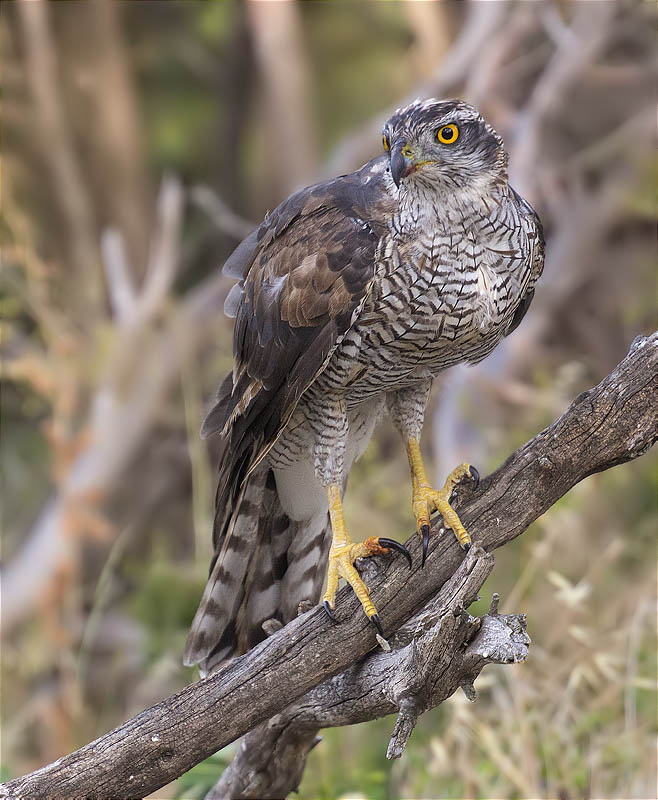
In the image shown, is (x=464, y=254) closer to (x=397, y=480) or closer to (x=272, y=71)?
(x=397, y=480)

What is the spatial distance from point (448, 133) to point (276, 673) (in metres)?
1.39

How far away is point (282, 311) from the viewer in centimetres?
257

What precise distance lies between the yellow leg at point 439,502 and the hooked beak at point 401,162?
78 centimetres

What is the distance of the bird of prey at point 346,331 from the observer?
238 cm

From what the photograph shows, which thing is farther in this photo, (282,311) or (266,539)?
(266,539)

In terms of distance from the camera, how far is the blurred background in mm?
3703

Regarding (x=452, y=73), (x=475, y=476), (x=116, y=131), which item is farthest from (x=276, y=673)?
(x=116, y=131)

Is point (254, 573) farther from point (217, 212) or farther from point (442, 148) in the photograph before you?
point (217, 212)

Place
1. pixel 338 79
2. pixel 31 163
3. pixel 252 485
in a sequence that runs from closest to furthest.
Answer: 1. pixel 252 485
2. pixel 31 163
3. pixel 338 79

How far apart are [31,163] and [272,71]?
6.60ft

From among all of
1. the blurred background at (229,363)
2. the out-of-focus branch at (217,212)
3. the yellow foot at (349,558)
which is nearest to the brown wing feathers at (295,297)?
the yellow foot at (349,558)

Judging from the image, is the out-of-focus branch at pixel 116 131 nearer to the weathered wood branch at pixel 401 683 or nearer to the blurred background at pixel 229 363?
the blurred background at pixel 229 363

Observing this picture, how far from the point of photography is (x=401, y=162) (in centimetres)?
231

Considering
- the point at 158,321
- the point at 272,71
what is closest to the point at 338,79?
the point at 272,71
